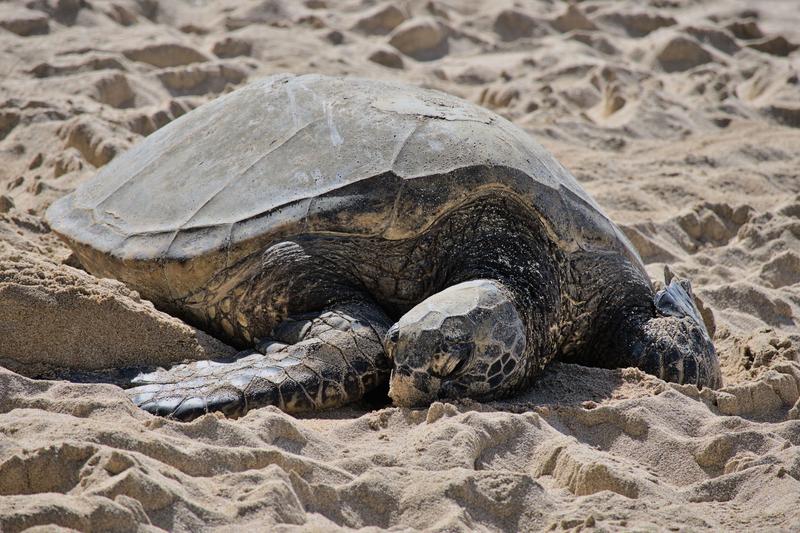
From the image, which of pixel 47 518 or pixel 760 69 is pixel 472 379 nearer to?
pixel 47 518

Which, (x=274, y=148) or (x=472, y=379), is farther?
(x=274, y=148)

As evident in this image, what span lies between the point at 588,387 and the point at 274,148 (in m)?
1.54

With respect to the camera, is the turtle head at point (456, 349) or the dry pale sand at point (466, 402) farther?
the turtle head at point (456, 349)

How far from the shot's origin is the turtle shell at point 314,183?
11.5 ft

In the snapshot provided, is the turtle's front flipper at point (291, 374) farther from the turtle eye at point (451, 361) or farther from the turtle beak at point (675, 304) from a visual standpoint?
the turtle beak at point (675, 304)

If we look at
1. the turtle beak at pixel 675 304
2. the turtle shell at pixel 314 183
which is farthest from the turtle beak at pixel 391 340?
the turtle beak at pixel 675 304

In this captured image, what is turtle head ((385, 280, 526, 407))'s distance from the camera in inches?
122

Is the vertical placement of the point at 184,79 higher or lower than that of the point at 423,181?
lower

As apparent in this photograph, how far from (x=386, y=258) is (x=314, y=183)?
39 cm

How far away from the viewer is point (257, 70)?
24.3 ft

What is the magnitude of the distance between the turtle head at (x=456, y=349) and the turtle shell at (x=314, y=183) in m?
0.48

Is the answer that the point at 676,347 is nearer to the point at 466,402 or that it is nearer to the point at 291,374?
the point at 466,402

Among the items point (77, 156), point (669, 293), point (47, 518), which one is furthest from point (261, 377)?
point (77, 156)

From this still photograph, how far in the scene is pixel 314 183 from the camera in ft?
11.7
